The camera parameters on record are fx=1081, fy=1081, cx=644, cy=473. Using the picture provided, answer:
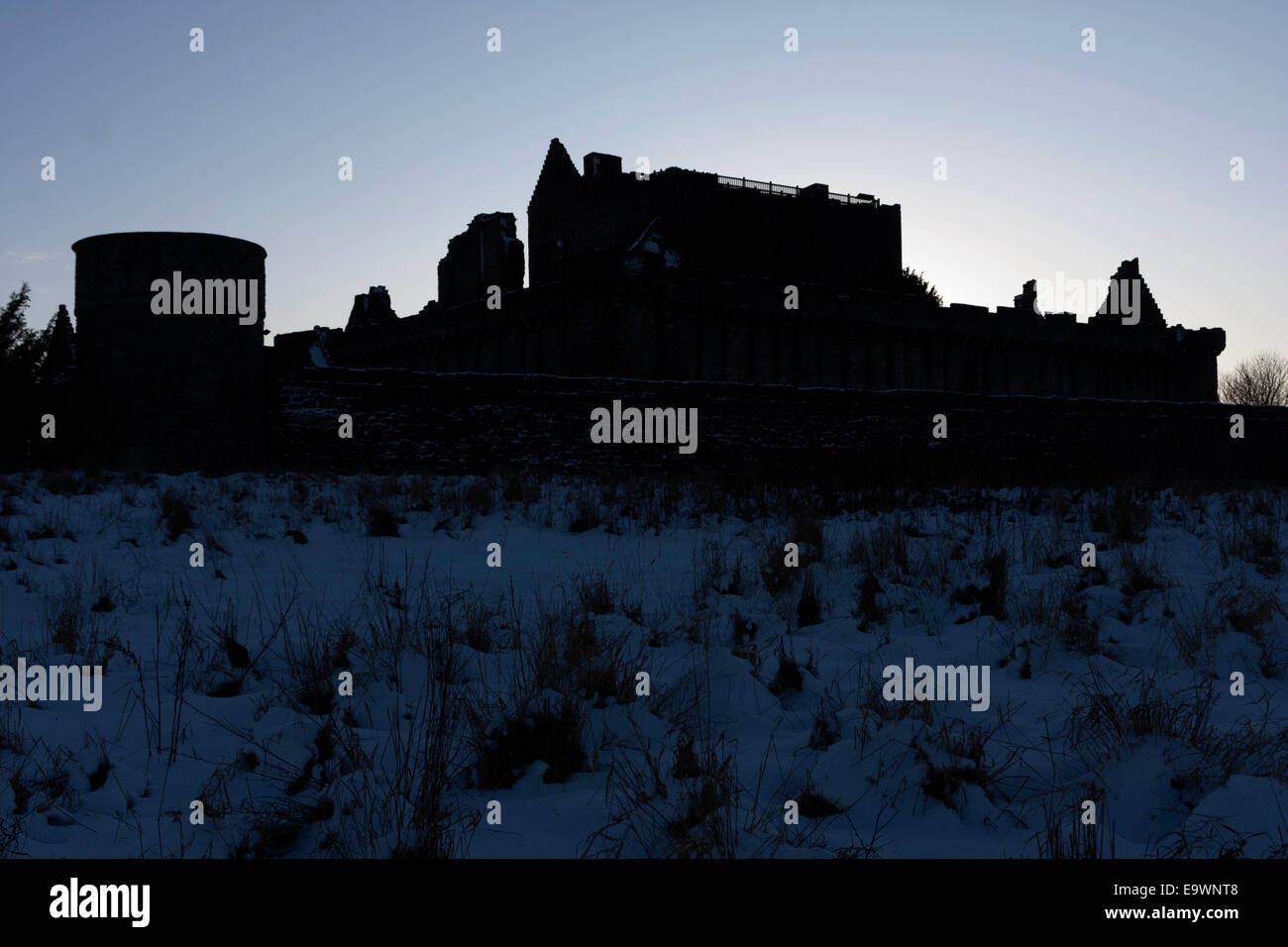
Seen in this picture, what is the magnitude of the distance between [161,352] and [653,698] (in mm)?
16205

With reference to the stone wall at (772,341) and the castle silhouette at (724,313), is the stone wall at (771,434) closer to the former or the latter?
the stone wall at (772,341)

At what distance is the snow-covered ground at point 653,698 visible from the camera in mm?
3820

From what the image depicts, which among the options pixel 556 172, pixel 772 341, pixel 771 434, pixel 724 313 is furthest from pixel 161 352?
pixel 556 172

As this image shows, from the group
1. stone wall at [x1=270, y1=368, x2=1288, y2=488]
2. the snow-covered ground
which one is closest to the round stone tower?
stone wall at [x1=270, y1=368, x2=1288, y2=488]

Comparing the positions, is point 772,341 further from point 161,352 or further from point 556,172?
point 161,352

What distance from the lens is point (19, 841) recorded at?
367cm

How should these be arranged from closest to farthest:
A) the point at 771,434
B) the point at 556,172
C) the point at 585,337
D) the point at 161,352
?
the point at 161,352 < the point at 771,434 < the point at 585,337 < the point at 556,172

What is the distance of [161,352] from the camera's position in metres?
18.8

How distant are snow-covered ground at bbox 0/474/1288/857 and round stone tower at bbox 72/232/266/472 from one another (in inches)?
331

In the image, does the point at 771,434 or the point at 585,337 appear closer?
Answer: the point at 771,434

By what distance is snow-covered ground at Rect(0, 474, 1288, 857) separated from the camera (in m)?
3.82

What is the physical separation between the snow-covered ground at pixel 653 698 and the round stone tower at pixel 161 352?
8.41 meters
